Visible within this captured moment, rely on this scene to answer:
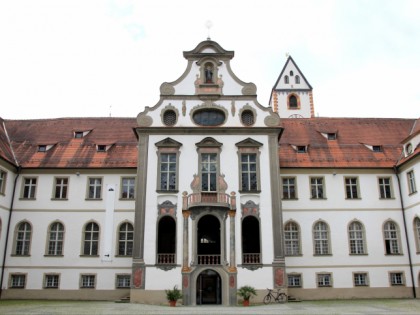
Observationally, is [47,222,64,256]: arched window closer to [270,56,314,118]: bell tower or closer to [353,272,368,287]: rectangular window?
[353,272,368,287]: rectangular window

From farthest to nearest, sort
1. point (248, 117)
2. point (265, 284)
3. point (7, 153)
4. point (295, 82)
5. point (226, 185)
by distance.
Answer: point (295, 82), point (7, 153), point (248, 117), point (226, 185), point (265, 284)

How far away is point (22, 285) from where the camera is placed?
29.9 metres

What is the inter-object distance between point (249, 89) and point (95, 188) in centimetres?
1296

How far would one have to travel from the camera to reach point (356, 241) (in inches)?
1212

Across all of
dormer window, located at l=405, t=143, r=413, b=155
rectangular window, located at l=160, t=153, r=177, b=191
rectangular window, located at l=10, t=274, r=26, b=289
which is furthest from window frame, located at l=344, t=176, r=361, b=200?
A: rectangular window, located at l=10, t=274, r=26, b=289

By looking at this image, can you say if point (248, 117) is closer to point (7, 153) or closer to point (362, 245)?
point (362, 245)

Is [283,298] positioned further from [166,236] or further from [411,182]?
[411,182]

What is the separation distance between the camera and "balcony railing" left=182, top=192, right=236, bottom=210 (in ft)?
89.3

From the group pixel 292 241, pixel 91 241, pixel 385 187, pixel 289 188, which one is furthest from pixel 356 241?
pixel 91 241

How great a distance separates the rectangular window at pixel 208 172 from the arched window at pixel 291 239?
654 cm

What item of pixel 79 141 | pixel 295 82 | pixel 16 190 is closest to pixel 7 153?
pixel 16 190

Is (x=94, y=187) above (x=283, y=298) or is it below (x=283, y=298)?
above

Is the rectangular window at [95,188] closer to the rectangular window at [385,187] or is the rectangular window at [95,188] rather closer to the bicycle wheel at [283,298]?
the bicycle wheel at [283,298]

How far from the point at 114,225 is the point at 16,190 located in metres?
7.47
